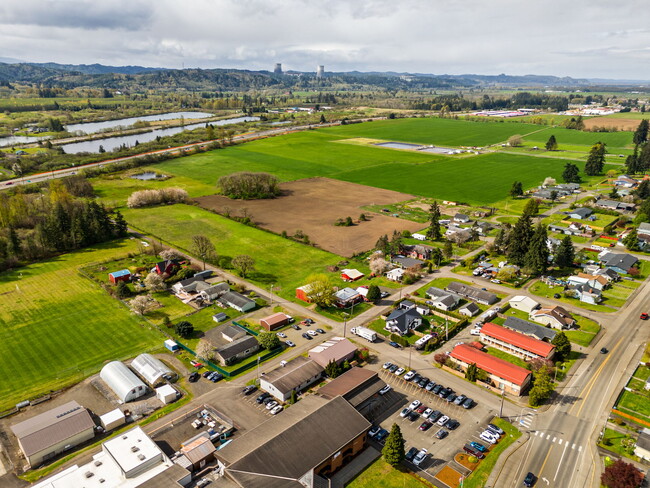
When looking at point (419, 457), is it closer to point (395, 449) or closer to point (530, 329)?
point (395, 449)

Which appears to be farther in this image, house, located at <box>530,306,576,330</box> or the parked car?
house, located at <box>530,306,576,330</box>

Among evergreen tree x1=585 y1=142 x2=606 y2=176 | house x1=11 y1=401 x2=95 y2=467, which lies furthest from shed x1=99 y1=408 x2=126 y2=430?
evergreen tree x1=585 y1=142 x2=606 y2=176

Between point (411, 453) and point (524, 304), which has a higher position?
point (524, 304)

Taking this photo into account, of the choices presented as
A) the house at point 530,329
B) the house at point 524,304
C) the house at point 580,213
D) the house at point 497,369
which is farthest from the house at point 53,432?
the house at point 580,213

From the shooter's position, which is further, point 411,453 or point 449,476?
point 411,453

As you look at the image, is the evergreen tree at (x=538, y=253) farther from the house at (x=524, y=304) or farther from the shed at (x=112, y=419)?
the shed at (x=112, y=419)

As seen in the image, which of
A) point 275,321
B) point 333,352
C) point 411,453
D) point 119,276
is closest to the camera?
point 411,453

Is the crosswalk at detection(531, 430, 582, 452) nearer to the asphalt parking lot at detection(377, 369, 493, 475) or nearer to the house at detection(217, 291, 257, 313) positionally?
the asphalt parking lot at detection(377, 369, 493, 475)

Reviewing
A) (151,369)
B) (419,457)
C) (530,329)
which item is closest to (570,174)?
(530,329)
